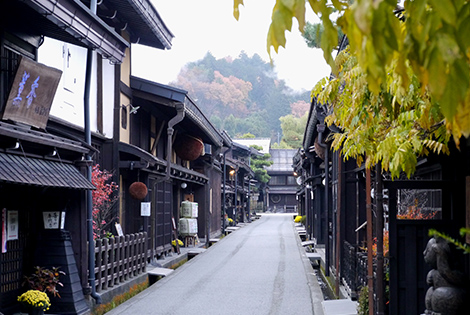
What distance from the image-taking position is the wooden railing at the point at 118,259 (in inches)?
495

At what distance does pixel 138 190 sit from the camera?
17000mm

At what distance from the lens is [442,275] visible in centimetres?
566

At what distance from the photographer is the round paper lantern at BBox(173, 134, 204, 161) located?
81.9 ft

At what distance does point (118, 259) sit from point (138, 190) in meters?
3.56

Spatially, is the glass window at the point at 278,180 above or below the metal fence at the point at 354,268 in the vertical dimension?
above

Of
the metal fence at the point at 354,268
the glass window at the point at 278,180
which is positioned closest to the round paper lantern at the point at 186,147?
the metal fence at the point at 354,268

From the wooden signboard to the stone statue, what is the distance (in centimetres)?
662

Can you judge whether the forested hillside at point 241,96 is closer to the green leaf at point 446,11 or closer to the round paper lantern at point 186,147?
the round paper lantern at point 186,147

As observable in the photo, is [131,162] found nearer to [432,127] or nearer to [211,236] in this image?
[432,127]

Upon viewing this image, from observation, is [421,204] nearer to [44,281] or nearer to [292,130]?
[44,281]

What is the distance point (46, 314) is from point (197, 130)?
610 inches

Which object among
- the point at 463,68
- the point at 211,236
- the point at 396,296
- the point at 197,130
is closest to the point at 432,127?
the point at 396,296

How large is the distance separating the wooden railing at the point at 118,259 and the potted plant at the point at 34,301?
108 inches

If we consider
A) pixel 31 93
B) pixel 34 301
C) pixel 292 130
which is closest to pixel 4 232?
pixel 34 301
